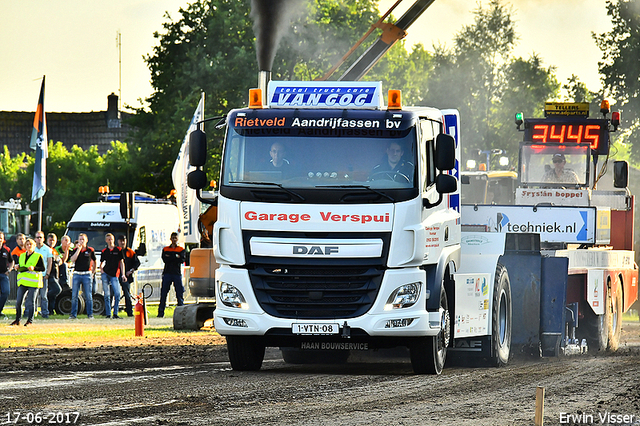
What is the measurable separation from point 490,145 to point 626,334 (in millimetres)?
49476

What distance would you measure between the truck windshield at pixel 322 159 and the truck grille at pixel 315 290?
0.95m

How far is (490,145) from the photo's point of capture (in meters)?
74.0

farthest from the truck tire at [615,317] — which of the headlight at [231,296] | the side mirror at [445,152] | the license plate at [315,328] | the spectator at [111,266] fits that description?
the spectator at [111,266]

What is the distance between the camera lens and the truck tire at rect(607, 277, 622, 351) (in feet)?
62.6

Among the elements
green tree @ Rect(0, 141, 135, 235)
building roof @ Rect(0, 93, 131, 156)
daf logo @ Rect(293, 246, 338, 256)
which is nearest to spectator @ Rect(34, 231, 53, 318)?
daf logo @ Rect(293, 246, 338, 256)

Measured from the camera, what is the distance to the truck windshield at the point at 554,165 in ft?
73.9

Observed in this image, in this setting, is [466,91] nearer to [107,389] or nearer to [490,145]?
[490,145]

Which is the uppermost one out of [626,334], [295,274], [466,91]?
[466,91]

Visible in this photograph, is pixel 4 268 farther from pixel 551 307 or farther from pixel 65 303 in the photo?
pixel 551 307

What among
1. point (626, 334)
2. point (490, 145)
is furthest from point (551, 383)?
point (490, 145)

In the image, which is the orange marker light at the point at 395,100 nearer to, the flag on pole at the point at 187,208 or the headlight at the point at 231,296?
the headlight at the point at 231,296

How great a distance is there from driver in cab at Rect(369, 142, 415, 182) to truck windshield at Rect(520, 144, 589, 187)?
1071 cm

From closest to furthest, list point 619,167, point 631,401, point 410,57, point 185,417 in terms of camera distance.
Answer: point 185,417, point 631,401, point 619,167, point 410,57

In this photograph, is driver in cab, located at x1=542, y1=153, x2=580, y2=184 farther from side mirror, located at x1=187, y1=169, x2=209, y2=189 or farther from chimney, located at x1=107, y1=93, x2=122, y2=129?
chimney, located at x1=107, y1=93, x2=122, y2=129
